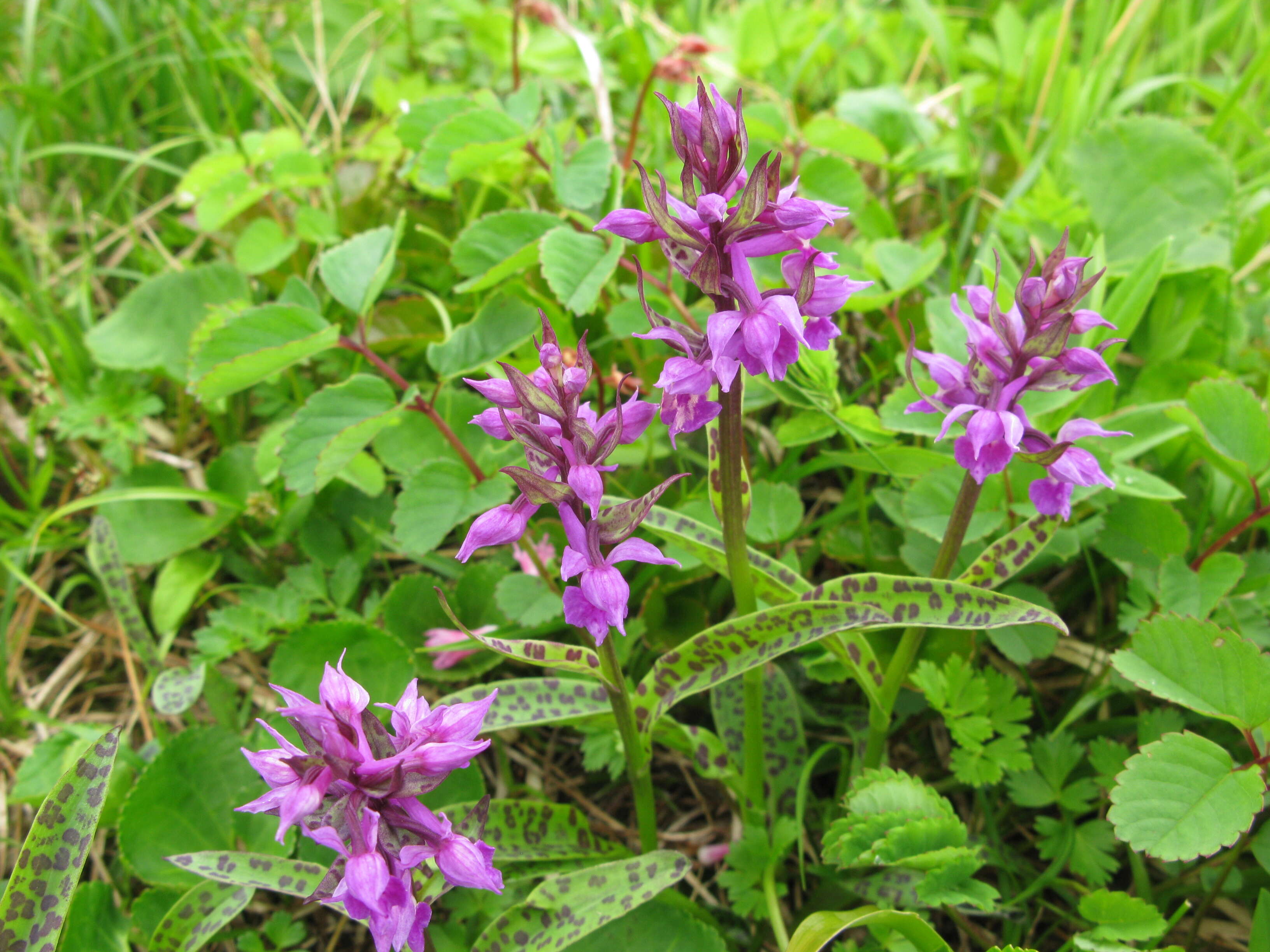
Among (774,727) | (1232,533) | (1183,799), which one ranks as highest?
(1232,533)

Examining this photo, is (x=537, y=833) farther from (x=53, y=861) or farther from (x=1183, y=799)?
(x=1183, y=799)

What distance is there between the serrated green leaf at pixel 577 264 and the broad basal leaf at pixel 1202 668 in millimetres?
1339

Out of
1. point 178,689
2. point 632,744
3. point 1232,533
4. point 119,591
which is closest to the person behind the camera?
point 632,744

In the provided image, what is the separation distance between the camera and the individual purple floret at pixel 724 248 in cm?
124

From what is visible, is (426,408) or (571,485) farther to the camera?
(426,408)

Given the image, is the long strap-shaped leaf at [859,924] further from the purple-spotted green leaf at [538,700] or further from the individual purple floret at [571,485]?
the individual purple floret at [571,485]

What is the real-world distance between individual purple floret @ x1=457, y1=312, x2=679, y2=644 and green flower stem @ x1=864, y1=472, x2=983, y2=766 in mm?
619

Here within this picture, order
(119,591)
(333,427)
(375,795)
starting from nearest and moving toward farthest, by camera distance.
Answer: (375,795) → (333,427) → (119,591)

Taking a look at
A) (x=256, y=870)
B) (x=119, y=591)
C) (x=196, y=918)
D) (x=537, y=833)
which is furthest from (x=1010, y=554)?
→ (x=119, y=591)

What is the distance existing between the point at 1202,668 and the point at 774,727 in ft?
3.02

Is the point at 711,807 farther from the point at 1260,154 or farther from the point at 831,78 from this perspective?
the point at 831,78

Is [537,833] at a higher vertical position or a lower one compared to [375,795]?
lower

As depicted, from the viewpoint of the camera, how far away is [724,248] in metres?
1.30

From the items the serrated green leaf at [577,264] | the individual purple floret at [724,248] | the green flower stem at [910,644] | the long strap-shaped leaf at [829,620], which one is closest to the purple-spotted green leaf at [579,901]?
the long strap-shaped leaf at [829,620]
